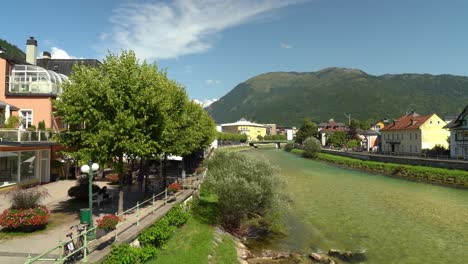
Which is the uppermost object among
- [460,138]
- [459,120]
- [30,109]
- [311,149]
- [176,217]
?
[459,120]

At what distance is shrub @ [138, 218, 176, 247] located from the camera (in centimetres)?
1549

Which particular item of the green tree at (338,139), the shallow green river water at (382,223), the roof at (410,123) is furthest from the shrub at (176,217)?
the green tree at (338,139)

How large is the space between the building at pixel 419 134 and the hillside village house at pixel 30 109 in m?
61.5

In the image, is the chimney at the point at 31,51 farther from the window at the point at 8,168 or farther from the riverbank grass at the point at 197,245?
the riverbank grass at the point at 197,245

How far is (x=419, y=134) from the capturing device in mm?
72438

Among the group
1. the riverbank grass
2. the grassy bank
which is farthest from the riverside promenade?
the grassy bank

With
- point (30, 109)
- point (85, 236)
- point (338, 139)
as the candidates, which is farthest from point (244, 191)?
point (338, 139)

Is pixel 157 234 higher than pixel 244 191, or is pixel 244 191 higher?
pixel 244 191

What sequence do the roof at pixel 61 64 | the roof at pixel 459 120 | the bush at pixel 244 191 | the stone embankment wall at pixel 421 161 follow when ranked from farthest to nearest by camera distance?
1. the roof at pixel 459 120
2. the stone embankment wall at pixel 421 161
3. the roof at pixel 61 64
4. the bush at pixel 244 191

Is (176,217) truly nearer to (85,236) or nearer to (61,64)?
(85,236)

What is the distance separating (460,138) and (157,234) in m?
59.6

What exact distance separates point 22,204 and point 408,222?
2623 centimetres

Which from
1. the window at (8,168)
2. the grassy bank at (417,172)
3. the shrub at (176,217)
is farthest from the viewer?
the grassy bank at (417,172)

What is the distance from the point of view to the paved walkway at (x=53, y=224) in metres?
12.8
